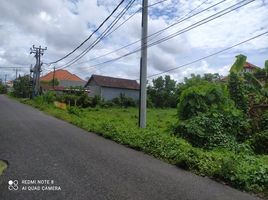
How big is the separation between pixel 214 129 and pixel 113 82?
134 feet

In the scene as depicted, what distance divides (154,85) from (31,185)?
50311mm

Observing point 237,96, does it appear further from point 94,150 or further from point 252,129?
point 94,150

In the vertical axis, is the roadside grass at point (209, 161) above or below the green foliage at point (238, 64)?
below

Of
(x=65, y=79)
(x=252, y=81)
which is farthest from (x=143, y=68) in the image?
(x=65, y=79)

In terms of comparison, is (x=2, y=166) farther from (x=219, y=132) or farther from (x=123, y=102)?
(x=123, y=102)

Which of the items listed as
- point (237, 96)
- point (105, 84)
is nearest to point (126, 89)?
point (105, 84)

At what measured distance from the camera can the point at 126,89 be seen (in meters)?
53.1

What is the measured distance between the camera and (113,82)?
52469mm

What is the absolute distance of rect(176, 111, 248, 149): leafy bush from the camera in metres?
12.1

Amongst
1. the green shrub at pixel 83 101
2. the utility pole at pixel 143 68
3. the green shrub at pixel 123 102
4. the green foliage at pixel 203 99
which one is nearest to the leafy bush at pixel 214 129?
the green foliage at pixel 203 99

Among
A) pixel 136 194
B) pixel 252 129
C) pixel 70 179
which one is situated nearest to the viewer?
pixel 136 194

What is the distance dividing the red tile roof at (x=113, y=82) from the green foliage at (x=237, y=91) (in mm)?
35246

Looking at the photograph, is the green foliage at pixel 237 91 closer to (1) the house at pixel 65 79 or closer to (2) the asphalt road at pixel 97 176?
(2) the asphalt road at pixel 97 176

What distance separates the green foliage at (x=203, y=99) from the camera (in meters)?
14.2
